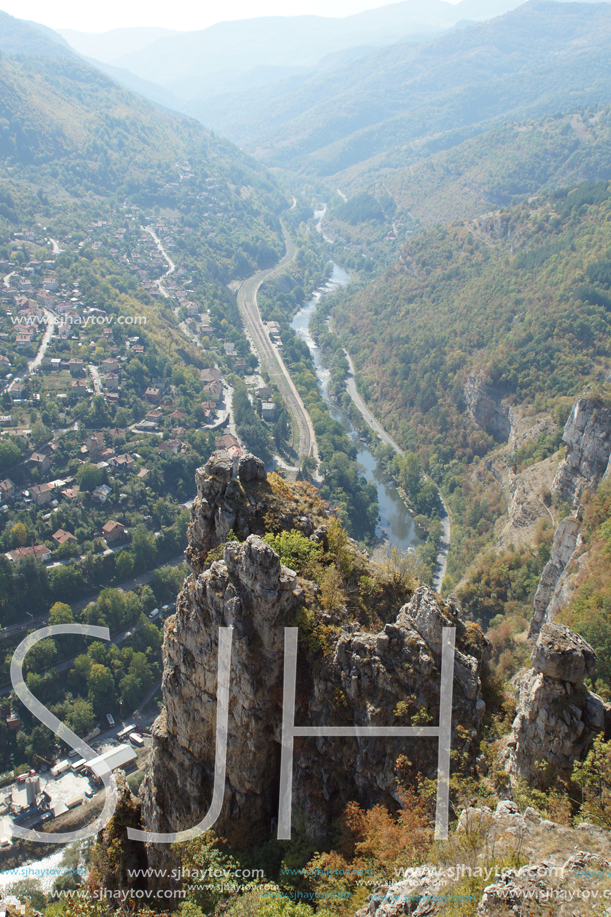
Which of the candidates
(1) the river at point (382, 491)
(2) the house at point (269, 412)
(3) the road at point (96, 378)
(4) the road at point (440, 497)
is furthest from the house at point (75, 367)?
(4) the road at point (440, 497)

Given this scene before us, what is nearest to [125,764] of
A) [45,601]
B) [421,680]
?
Result: [45,601]

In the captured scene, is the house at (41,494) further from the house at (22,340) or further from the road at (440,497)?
the road at (440,497)

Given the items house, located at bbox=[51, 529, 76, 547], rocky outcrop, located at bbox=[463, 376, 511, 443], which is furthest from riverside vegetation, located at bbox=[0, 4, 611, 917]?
house, located at bbox=[51, 529, 76, 547]

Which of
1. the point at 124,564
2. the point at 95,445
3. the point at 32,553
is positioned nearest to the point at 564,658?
the point at 124,564

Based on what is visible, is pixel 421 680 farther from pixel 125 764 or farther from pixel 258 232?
pixel 258 232

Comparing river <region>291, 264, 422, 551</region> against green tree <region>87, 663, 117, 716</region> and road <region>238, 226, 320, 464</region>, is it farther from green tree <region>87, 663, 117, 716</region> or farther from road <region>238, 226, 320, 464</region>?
green tree <region>87, 663, 117, 716</region>
